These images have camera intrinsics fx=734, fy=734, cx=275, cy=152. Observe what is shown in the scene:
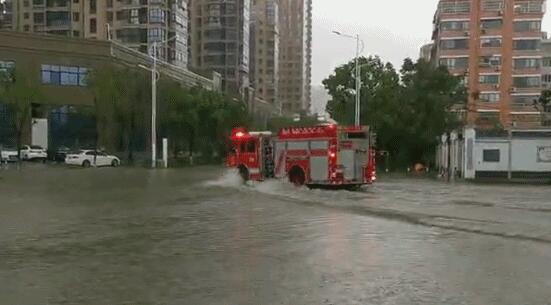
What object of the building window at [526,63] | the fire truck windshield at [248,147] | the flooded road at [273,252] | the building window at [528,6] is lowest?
the flooded road at [273,252]

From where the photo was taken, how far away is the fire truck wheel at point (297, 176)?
2966cm

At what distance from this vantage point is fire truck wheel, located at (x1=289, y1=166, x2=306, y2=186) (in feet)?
97.3

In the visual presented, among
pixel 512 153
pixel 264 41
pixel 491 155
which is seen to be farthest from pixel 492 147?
pixel 264 41

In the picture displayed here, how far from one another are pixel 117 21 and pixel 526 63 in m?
57.5

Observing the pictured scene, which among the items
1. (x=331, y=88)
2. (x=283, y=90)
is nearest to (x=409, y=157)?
(x=331, y=88)

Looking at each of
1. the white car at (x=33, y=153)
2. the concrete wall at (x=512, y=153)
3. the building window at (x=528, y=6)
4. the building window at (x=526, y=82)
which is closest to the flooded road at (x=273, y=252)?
the concrete wall at (x=512, y=153)

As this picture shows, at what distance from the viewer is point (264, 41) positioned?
142 m

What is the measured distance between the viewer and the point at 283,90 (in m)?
150

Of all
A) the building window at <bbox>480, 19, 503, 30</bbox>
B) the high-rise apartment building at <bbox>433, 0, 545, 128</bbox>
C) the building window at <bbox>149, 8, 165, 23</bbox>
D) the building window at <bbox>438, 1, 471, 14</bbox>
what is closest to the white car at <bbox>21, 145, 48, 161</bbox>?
the building window at <bbox>149, 8, 165, 23</bbox>

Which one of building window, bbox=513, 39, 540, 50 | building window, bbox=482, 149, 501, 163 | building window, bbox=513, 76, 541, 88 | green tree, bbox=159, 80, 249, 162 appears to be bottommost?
building window, bbox=482, 149, 501, 163

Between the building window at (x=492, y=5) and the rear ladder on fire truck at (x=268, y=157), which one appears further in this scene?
the building window at (x=492, y=5)

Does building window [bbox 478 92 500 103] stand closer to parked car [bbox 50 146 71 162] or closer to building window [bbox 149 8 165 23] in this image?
building window [bbox 149 8 165 23]

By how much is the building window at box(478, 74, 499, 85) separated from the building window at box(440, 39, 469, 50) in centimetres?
447

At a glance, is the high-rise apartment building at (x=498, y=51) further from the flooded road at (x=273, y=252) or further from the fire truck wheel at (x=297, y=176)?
the flooded road at (x=273, y=252)
